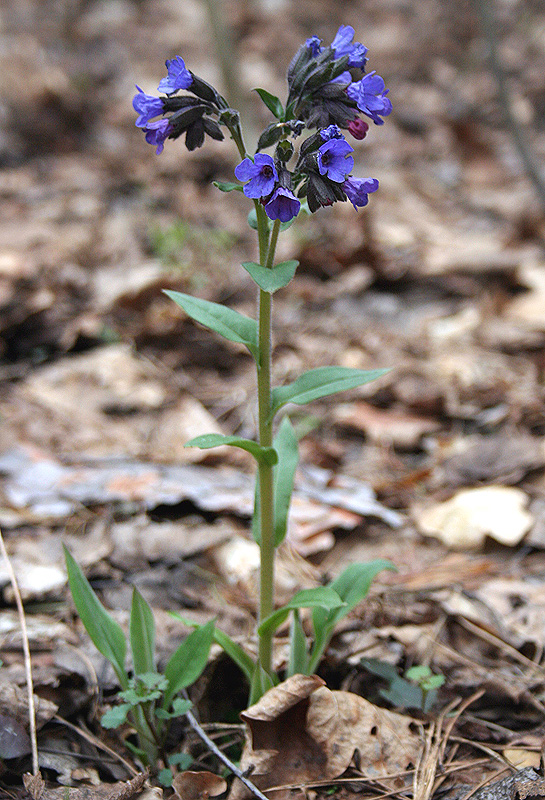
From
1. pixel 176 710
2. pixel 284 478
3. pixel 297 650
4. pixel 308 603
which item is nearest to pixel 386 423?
pixel 284 478

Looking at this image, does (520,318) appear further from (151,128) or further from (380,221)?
(151,128)

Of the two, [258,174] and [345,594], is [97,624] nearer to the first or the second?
[345,594]

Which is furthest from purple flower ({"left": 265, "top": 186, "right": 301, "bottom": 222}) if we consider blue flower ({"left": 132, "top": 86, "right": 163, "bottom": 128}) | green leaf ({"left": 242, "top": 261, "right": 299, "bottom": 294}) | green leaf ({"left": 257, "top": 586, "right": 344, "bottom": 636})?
green leaf ({"left": 257, "top": 586, "right": 344, "bottom": 636})

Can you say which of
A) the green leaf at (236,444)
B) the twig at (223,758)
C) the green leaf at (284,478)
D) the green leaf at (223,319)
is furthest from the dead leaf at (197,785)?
the green leaf at (223,319)

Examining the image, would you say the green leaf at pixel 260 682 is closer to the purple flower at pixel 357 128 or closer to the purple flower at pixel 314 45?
the purple flower at pixel 357 128

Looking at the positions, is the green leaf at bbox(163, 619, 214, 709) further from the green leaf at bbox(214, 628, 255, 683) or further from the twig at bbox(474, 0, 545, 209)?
the twig at bbox(474, 0, 545, 209)

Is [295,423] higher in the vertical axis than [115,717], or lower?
higher
